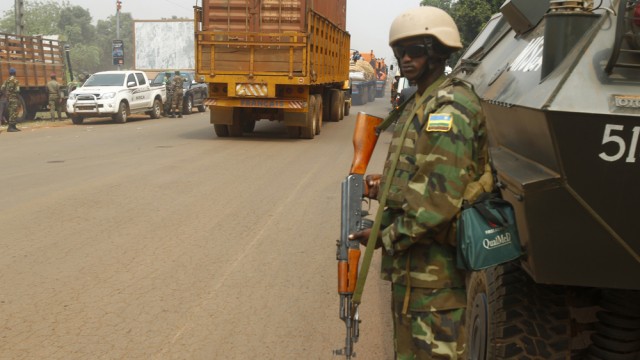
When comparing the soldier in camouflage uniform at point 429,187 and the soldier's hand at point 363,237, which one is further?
the soldier's hand at point 363,237

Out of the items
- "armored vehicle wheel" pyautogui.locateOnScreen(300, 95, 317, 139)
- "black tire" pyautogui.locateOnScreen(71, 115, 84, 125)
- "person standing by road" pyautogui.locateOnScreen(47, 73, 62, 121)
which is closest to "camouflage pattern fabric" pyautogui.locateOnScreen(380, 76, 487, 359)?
"armored vehicle wheel" pyautogui.locateOnScreen(300, 95, 317, 139)

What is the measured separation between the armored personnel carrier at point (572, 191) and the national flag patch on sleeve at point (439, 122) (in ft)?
0.86

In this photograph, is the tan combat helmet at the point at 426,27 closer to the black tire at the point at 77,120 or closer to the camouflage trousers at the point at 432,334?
the camouflage trousers at the point at 432,334

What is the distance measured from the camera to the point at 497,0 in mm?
25078

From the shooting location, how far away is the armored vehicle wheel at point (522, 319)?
2.67 m

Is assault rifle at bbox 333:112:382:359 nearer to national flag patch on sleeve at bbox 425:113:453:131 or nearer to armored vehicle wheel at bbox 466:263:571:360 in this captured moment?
national flag patch on sleeve at bbox 425:113:453:131

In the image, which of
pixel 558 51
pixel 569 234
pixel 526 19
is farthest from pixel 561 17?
pixel 526 19

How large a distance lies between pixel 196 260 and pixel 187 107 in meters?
22.1

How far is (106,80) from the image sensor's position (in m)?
23.0

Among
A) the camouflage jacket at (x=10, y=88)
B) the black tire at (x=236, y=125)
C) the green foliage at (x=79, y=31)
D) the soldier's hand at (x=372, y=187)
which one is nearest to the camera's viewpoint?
the soldier's hand at (x=372, y=187)

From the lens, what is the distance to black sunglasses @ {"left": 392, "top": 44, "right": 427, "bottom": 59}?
261 centimetres

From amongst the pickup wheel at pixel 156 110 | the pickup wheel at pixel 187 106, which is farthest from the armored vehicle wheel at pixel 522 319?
the pickup wheel at pixel 187 106

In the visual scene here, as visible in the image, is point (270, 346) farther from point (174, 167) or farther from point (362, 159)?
point (174, 167)

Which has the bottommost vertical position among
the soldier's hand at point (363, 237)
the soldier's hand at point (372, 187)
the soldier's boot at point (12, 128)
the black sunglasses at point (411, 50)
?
the soldier's boot at point (12, 128)
